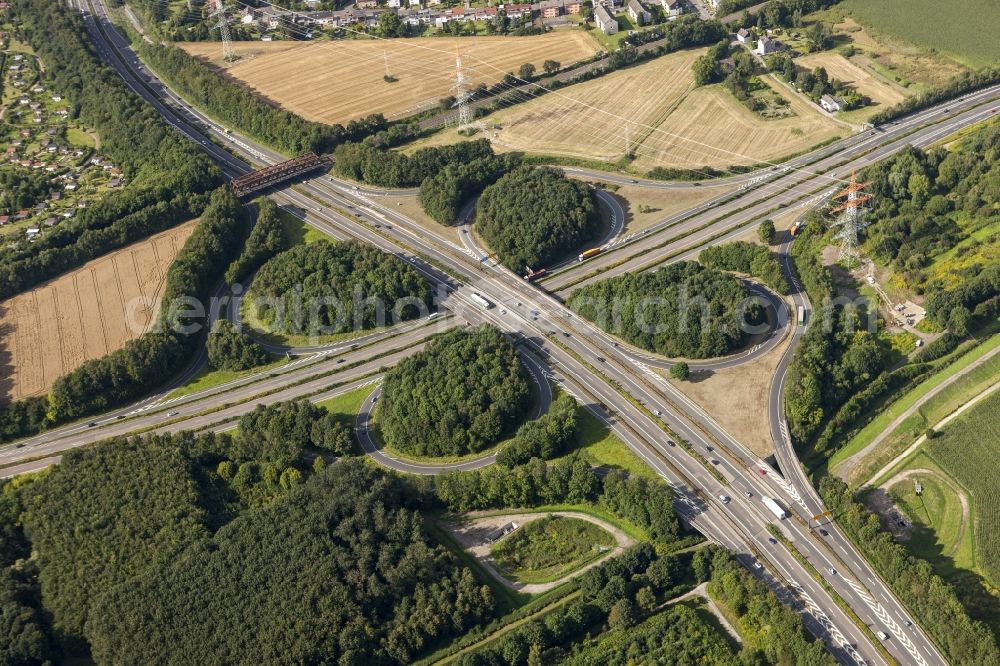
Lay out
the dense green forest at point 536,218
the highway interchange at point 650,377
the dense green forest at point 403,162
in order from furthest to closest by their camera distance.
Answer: the dense green forest at point 403,162
the dense green forest at point 536,218
the highway interchange at point 650,377

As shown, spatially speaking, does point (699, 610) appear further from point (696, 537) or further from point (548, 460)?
point (548, 460)

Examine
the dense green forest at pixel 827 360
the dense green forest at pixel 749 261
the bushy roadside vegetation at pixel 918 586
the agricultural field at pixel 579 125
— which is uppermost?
the agricultural field at pixel 579 125

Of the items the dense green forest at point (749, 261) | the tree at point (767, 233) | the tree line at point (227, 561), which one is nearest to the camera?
the tree line at point (227, 561)

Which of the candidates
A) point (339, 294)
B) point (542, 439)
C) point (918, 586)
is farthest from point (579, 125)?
point (918, 586)

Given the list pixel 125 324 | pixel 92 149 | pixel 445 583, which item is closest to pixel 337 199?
pixel 125 324

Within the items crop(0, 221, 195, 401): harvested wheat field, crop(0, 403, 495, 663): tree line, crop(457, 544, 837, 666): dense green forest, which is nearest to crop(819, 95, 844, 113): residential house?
crop(457, 544, 837, 666): dense green forest

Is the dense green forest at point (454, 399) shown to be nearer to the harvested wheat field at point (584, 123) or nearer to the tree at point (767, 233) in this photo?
the tree at point (767, 233)

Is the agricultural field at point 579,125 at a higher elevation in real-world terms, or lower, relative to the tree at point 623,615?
higher

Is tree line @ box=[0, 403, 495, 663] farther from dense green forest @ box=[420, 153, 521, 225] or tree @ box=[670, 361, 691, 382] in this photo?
dense green forest @ box=[420, 153, 521, 225]

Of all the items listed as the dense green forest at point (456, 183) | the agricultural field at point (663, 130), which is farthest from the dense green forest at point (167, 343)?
the agricultural field at point (663, 130)
